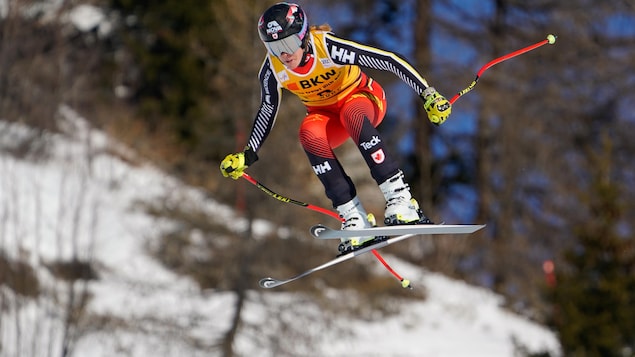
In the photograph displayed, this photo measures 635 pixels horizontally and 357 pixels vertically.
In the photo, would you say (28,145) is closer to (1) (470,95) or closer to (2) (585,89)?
(1) (470,95)

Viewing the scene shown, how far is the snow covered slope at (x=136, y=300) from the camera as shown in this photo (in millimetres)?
16859

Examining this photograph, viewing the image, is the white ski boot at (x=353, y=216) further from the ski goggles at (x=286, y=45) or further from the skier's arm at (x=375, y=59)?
the ski goggles at (x=286, y=45)

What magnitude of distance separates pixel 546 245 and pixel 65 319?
17205mm

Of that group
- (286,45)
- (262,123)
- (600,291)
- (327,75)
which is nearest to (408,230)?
(327,75)

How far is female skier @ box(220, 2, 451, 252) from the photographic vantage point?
5.33 meters

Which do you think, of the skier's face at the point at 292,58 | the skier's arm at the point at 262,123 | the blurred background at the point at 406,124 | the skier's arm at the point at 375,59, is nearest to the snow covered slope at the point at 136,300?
the blurred background at the point at 406,124

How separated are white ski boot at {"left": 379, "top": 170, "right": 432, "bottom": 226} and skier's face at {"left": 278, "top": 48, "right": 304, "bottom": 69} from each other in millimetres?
944

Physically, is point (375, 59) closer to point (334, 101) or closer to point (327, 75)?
point (327, 75)

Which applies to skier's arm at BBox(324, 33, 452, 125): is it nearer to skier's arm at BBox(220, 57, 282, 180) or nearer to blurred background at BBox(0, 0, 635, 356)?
skier's arm at BBox(220, 57, 282, 180)

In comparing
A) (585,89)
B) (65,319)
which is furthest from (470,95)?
(65,319)

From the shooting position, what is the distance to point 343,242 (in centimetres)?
611

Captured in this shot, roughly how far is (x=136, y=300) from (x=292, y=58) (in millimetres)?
15256

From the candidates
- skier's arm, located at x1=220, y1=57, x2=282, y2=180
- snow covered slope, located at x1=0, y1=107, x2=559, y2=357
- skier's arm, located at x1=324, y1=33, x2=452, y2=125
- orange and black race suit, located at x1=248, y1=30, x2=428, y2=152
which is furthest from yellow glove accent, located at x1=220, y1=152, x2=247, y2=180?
snow covered slope, located at x1=0, y1=107, x2=559, y2=357

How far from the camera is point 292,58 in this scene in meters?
5.42
